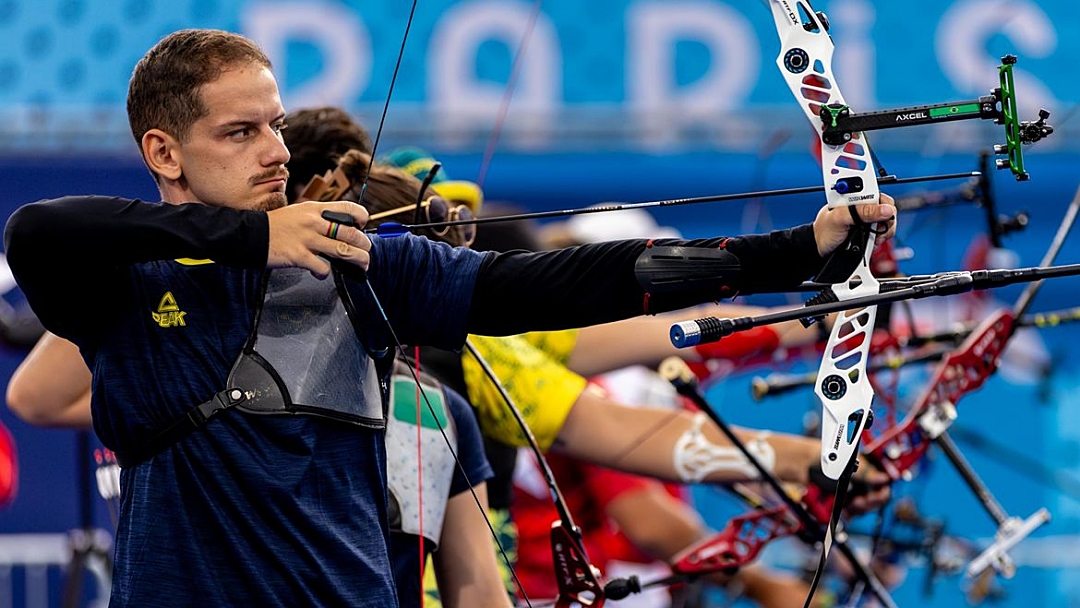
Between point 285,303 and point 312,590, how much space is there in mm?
354

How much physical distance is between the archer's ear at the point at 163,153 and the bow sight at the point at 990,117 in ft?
2.79

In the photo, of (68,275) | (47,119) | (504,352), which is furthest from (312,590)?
(47,119)

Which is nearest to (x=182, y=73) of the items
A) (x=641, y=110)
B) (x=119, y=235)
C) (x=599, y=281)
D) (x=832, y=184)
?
(x=119, y=235)

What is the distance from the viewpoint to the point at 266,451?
1914 mm

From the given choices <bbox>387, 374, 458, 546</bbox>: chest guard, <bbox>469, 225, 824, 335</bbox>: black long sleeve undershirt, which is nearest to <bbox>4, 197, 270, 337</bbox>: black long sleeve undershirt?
<bbox>469, 225, 824, 335</bbox>: black long sleeve undershirt

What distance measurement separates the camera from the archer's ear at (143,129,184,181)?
2.05m

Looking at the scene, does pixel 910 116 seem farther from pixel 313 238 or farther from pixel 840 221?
pixel 313 238

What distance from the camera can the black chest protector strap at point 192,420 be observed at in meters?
1.91

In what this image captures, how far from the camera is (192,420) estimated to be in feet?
6.28

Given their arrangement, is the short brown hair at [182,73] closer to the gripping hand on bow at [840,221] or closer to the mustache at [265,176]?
the mustache at [265,176]

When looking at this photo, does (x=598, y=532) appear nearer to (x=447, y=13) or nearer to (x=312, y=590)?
(x=312, y=590)

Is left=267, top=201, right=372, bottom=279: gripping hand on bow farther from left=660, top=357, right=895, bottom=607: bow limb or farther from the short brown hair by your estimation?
left=660, top=357, right=895, bottom=607: bow limb

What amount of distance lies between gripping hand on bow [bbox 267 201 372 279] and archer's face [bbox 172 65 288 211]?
194 mm

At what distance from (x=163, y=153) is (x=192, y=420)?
377mm
